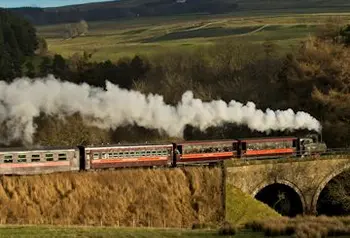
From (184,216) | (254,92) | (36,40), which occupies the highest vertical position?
(36,40)

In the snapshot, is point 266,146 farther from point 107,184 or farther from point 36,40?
point 36,40

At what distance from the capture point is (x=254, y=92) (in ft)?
260

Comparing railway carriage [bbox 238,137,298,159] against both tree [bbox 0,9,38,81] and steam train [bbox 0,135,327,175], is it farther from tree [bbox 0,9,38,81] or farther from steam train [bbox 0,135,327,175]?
tree [bbox 0,9,38,81]

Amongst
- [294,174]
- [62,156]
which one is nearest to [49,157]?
[62,156]

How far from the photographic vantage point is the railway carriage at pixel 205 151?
5053 cm

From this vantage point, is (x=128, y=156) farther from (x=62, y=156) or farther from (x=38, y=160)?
(x=38, y=160)

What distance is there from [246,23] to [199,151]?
361 feet

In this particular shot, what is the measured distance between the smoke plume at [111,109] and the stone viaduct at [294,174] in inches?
243

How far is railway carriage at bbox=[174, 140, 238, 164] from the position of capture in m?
50.5

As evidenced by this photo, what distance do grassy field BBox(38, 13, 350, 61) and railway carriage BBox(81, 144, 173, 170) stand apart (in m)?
57.7

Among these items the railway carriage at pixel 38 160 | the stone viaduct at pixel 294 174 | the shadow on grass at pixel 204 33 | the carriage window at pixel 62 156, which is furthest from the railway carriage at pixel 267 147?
the shadow on grass at pixel 204 33

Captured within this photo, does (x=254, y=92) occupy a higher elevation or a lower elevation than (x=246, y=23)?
lower

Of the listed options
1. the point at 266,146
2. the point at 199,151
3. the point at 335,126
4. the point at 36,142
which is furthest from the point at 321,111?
the point at 36,142

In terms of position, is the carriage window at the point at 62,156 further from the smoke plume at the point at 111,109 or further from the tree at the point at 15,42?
the tree at the point at 15,42
